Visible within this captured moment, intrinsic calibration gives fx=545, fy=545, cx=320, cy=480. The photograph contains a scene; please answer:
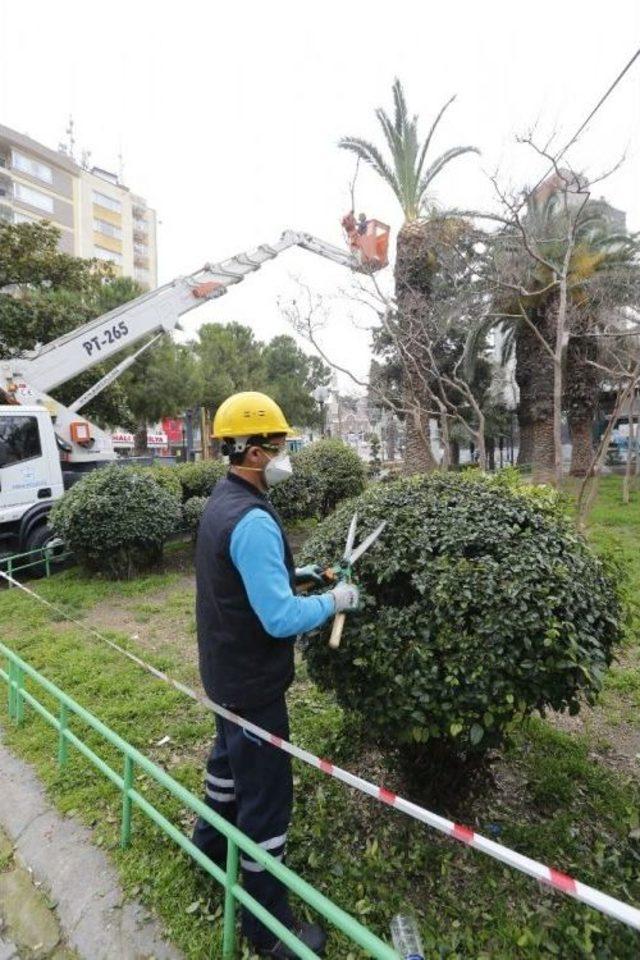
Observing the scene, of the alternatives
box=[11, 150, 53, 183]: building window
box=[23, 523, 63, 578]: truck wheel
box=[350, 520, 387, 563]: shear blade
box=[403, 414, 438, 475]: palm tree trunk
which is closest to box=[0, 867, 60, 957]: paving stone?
box=[350, 520, 387, 563]: shear blade

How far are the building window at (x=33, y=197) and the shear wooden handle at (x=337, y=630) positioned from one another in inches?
1643

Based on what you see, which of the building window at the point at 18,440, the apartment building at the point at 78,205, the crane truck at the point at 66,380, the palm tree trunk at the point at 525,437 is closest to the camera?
the building window at the point at 18,440

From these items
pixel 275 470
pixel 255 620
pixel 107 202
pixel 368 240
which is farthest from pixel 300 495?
pixel 107 202

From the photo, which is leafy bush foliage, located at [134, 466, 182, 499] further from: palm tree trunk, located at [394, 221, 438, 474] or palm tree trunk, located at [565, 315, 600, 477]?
palm tree trunk, located at [565, 315, 600, 477]

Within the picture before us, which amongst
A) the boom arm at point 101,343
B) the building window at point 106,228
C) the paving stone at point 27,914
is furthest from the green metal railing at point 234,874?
the building window at point 106,228

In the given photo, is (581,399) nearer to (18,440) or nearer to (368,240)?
(368,240)

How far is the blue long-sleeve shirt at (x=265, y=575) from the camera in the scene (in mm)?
1829

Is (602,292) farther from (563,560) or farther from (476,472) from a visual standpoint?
(563,560)

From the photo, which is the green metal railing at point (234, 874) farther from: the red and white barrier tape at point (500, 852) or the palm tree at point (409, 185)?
the palm tree at point (409, 185)

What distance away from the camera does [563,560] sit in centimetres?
234

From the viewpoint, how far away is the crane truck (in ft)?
25.2

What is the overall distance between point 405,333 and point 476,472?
22.6ft

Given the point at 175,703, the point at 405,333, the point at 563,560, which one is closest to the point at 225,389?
the point at 405,333

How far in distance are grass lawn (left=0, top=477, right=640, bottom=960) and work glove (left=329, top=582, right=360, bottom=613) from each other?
44.5 inches
